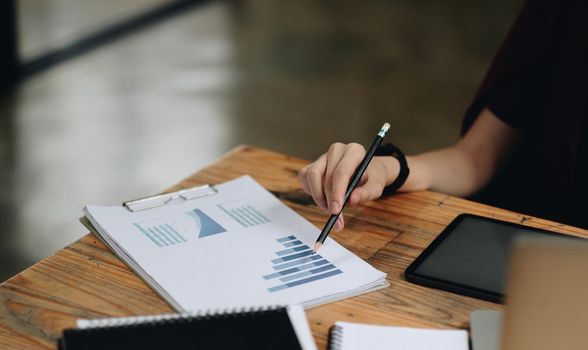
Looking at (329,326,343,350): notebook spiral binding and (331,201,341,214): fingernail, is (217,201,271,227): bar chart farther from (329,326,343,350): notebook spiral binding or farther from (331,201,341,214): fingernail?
(329,326,343,350): notebook spiral binding

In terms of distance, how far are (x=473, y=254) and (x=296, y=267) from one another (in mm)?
218

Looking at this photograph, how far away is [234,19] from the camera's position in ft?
16.9

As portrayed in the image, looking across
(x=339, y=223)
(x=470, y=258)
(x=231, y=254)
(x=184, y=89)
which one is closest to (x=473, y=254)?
(x=470, y=258)

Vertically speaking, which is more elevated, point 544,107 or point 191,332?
point 544,107

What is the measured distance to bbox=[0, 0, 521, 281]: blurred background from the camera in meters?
3.01

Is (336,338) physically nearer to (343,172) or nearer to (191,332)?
(191,332)

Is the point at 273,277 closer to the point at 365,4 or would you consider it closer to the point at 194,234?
the point at 194,234

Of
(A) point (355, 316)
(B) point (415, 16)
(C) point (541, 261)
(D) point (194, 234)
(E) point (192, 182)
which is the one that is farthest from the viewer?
(B) point (415, 16)

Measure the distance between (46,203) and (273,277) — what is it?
2.04m

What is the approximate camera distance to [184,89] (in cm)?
395

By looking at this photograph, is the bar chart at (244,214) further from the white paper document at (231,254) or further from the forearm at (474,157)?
the forearm at (474,157)

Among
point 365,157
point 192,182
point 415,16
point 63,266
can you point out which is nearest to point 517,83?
point 365,157

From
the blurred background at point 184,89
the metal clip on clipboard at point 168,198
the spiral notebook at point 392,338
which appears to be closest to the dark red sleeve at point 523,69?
the metal clip on clipboard at point 168,198

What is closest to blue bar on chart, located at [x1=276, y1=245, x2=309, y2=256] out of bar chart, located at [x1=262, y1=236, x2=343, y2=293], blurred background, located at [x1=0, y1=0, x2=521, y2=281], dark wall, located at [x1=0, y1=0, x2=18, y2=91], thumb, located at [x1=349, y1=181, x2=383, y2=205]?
bar chart, located at [x1=262, y1=236, x2=343, y2=293]
